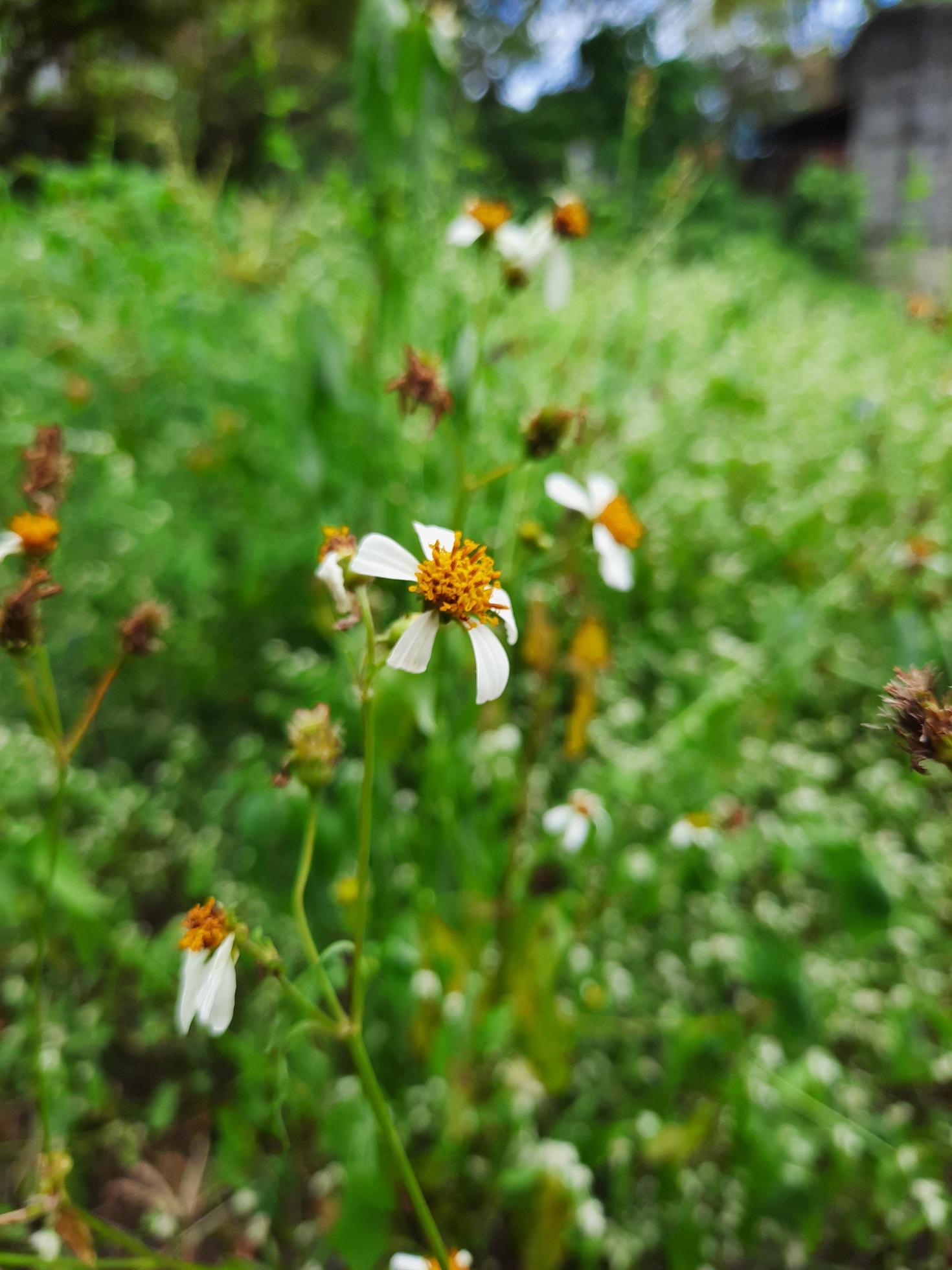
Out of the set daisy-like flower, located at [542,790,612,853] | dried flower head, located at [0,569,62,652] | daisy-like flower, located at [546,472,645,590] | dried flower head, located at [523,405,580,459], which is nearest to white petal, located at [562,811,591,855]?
daisy-like flower, located at [542,790,612,853]

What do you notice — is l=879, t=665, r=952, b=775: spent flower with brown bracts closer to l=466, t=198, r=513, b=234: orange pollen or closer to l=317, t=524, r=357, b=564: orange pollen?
l=317, t=524, r=357, b=564: orange pollen

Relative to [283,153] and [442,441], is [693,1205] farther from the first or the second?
[283,153]

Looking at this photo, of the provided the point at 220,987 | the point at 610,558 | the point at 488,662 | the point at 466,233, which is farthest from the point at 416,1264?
the point at 466,233

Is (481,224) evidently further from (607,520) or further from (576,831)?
(576,831)

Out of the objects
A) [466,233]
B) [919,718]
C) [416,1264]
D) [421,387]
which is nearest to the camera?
[919,718]

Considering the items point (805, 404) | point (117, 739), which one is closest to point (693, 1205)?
point (117, 739)

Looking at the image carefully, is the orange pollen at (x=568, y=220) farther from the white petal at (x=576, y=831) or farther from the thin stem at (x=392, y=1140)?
the thin stem at (x=392, y=1140)

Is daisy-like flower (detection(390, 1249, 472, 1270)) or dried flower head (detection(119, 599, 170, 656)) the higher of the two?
dried flower head (detection(119, 599, 170, 656))
